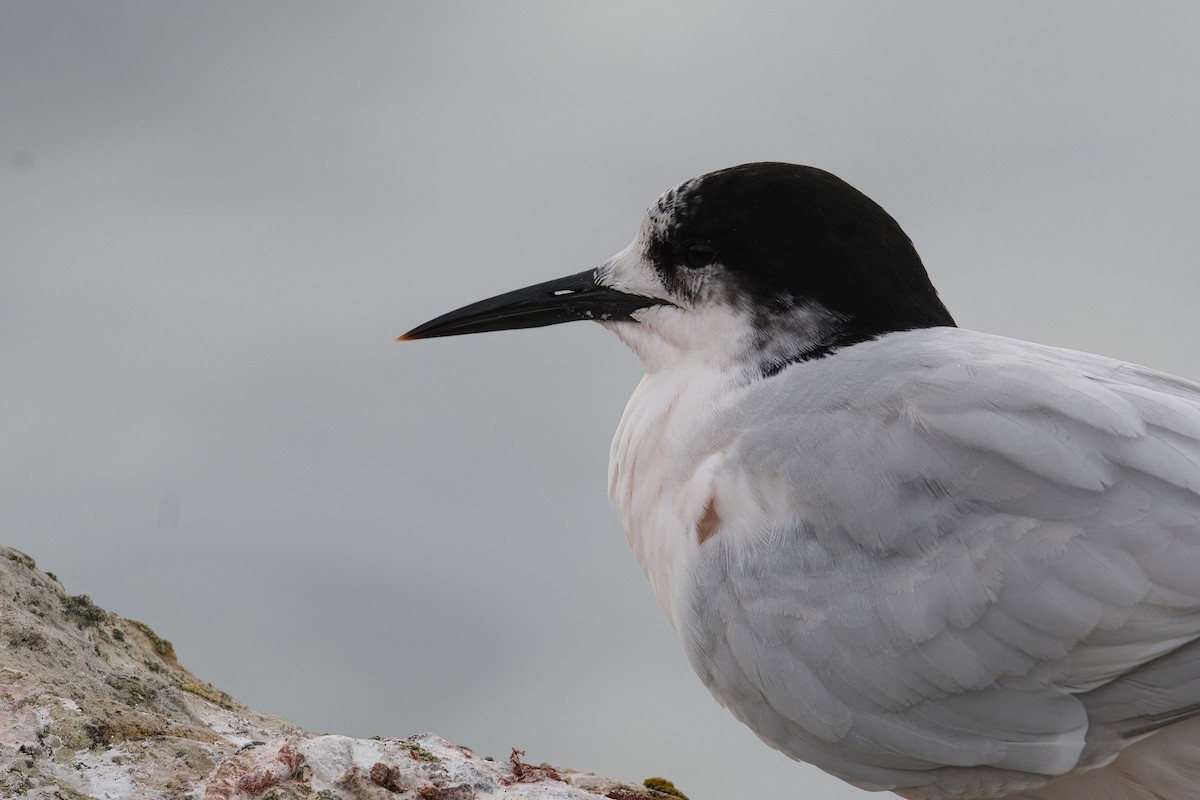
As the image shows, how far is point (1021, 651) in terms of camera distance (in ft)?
15.3

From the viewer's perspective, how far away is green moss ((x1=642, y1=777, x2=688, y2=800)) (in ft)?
18.8

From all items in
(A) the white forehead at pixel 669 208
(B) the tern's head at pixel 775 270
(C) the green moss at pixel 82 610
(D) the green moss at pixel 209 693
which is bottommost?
(D) the green moss at pixel 209 693

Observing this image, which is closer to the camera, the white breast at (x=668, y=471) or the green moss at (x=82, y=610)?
the white breast at (x=668, y=471)

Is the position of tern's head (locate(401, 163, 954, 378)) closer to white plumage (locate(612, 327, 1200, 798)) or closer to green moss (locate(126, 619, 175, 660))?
white plumage (locate(612, 327, 1200, 798))

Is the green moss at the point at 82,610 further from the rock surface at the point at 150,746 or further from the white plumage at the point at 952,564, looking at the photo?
the white plumage at the point at 952,564

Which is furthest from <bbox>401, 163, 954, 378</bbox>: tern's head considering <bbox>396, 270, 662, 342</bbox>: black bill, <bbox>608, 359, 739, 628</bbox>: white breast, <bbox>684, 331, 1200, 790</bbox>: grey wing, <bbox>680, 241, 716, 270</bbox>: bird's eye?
<bbox>684, 331, 1200, 790</bbox>: grey wing

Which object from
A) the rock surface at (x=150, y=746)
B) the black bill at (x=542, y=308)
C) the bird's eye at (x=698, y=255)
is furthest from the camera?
the black bill at (x=542, y=308)

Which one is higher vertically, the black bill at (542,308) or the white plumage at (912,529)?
the black bill at (542,308)

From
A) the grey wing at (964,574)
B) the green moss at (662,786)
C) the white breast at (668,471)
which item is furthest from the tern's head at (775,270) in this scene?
the green moss at (662,786)

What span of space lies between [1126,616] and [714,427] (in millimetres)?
1636

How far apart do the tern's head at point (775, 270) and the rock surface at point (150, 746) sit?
1.86m

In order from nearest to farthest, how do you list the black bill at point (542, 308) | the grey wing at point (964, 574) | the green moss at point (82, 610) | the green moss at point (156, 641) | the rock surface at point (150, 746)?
the grey wing at point (964, 574) → the rock surface at point (150, 746) → the green moss at point (82, 610) → the black bill at point (542, 308) → the green moss at point (156, 641)

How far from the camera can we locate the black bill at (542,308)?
6.05 m

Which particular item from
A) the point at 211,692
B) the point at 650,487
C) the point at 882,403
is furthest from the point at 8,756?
the point at 882,403
